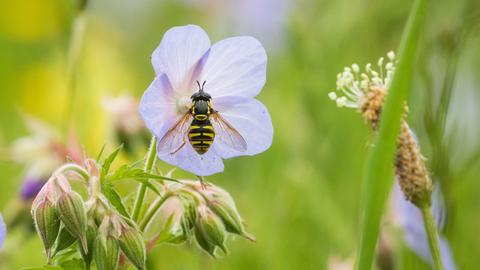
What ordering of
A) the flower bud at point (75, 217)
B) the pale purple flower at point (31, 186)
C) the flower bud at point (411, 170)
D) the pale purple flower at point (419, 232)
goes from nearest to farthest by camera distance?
the flower bud at point (75, 217) < the flower bud at point (411, 170) < the pale purple flower at point (419, 232) < the pale purple flower at point (31, 186)

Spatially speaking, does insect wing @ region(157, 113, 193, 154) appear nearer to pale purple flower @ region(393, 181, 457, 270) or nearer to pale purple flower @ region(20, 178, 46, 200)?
pale purple flower @ region(393, 181, 457, 270)

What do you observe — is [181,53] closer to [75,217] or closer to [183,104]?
[183,104]

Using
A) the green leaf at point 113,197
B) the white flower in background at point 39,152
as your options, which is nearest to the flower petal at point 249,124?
the green leaf at point 113,197

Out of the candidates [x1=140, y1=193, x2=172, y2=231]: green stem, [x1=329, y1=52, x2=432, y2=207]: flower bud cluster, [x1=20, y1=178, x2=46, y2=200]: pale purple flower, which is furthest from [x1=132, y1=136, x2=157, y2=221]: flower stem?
[x1=20, y1=178, x2=46, y2=200]: pale purple flower

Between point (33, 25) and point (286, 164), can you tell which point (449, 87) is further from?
point (33, 25)

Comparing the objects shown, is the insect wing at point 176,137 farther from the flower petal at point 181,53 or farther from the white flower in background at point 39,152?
the white flower in background at point 39,152

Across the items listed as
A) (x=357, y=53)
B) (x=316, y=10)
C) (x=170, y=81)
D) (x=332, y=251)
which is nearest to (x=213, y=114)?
(x=170, y=81)
